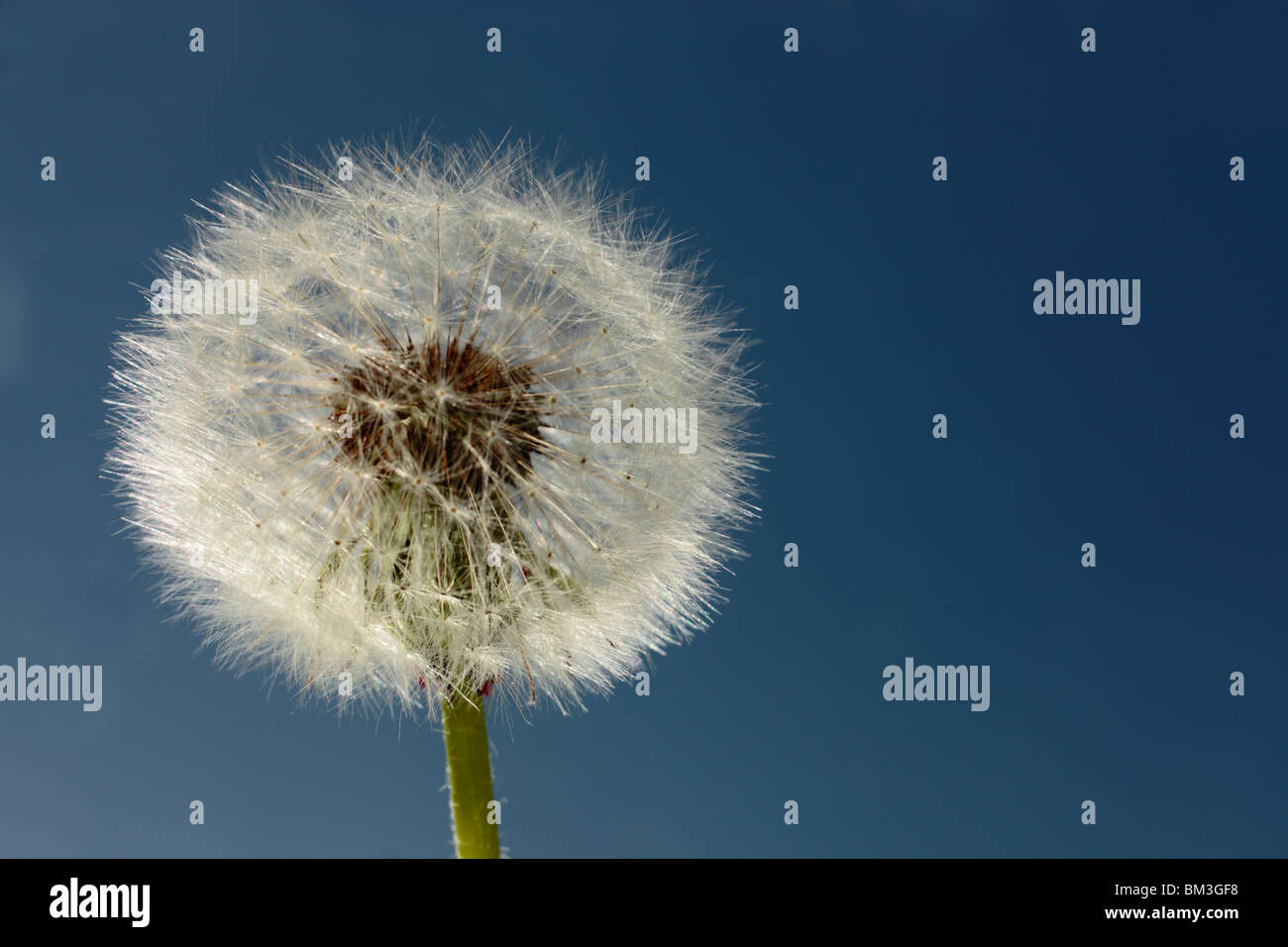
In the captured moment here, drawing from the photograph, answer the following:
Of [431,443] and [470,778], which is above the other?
[431,443]

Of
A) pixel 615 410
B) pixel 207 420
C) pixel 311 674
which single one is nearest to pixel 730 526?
pixel 615 410

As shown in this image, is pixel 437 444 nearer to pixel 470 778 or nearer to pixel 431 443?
pixel 431 443

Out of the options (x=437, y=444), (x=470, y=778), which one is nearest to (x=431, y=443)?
(x=437, y=444)

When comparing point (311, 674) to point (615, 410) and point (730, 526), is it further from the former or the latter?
point (730, 526)

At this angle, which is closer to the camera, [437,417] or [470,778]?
[470,778]

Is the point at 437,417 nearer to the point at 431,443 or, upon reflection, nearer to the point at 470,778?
the point at 431,443
